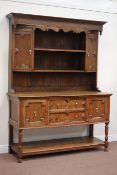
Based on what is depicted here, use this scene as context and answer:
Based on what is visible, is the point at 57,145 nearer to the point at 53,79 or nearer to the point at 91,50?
the point at 53,79

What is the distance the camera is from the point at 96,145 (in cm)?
474

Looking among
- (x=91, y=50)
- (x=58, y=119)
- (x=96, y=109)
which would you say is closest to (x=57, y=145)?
(x=58, y=119)

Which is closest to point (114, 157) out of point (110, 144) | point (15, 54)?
point (110, 144)

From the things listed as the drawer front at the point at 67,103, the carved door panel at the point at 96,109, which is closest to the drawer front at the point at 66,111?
the drawer front at the point at 67,103

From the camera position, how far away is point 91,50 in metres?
4.90

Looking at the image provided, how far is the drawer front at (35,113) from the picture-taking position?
416 cm

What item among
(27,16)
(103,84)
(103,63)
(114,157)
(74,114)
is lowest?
(114,157)

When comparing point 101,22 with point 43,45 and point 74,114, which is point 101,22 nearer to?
point 43,45

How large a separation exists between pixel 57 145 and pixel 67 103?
0.67 m

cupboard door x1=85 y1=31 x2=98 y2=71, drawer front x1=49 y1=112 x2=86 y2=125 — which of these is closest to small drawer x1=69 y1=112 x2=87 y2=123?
drawer front x1=49 y1=112 x2=86 y2=125

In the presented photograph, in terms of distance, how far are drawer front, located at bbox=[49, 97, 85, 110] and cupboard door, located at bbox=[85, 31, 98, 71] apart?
0.63m

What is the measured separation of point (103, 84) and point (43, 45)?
129 centimetres

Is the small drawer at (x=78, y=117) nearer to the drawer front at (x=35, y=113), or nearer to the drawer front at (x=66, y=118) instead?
the drawer front at (x=66, y=118)

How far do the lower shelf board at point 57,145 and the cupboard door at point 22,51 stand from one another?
1.16 meters
